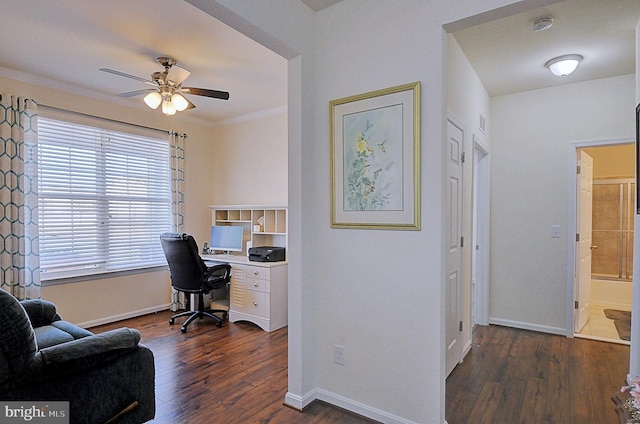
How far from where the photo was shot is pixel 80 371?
175 cm

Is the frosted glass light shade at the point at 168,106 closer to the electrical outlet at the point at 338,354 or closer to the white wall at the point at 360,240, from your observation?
the white wall at the point at 360,240

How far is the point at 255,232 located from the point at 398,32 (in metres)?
3.13

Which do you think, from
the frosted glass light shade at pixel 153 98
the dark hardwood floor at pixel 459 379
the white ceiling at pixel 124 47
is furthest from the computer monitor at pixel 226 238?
the frosted glass light shade at pixel 153 98

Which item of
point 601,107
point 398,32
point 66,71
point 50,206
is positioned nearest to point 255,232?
point 50,206

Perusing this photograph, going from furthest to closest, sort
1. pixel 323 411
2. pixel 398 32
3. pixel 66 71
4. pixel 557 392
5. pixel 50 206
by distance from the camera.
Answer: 1. pixel 50 206
2. pixel 66 71
3. pixel 557 392
4. pixel 323 411
5. pixel 398 32

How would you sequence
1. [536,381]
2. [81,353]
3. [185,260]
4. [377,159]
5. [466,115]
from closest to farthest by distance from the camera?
[81,353] < [377,159] < [536,381] < [466,115] < [185,260]

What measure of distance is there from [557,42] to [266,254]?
133 inches

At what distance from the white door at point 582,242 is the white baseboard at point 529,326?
158mm

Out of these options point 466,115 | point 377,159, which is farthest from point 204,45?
point 466,115

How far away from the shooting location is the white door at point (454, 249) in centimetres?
267

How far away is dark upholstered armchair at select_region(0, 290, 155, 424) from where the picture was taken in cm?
157

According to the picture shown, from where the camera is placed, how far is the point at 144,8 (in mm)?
2320

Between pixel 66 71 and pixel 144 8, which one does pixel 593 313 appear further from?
pixel 66 71

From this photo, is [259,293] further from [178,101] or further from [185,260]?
[178,101]
